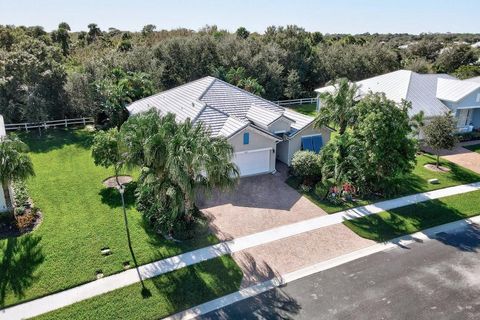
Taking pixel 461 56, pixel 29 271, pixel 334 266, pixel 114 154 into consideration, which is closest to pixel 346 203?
pixel 334 266

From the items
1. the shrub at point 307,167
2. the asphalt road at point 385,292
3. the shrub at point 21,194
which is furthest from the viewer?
the shrub at point 307,167

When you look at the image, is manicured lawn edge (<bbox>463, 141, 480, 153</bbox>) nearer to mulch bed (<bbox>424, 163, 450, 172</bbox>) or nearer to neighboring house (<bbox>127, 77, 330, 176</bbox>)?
mulch bed (<bbox>424, 163, 450, 172</bbox>)

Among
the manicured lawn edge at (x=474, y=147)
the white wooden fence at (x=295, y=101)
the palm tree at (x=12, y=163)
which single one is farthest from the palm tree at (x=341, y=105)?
the white wooden fence at (x=295, y=101)

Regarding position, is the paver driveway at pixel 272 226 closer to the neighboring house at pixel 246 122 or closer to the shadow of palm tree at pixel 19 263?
the neighboring house at pixel 246 122

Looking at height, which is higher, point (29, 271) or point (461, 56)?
point (461, 56)

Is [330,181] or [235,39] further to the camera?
[235,39]

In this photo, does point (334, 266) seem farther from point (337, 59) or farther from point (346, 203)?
point (337, 59)

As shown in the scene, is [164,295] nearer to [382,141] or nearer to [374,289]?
[374,289]
